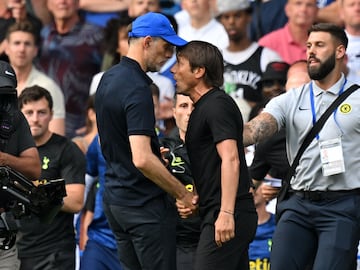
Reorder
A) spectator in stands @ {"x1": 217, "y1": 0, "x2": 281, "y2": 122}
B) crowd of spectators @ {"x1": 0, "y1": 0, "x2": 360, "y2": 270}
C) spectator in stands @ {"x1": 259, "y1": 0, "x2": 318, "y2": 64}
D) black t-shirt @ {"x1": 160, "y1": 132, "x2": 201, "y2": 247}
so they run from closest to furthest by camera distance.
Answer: black t-shirt @ {"x1": 160, "y1": 132, "x2": 201, "y2": 247}
crowd of spectators @ {"x1": 0, "y1": 0, "x2": 360, "y2": 270}
spectator in stands @ {"x1": 217, "y1": 0, "x2": 281, "y2": 122}
spectator in stands @ {"x1": 259, "y1": 0, "x2": 318, "y2": 64}

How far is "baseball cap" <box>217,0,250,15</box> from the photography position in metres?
12.6

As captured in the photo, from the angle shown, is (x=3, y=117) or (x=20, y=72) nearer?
(x=3, y=117)

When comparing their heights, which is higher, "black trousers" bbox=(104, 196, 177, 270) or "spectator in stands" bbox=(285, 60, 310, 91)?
"spectator in stands" bbox=(285, 60, 310, 91)

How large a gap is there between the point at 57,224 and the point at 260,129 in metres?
2.17

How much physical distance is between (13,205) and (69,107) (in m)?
5.05

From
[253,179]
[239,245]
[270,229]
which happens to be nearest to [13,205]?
[239,245]

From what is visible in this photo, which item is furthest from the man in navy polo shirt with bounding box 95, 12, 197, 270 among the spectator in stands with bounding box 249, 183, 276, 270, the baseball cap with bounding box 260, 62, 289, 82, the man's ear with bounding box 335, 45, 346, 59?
the baseball cap with bounding box 260, 62, 289, 82

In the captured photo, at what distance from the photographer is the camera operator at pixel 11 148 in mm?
8070

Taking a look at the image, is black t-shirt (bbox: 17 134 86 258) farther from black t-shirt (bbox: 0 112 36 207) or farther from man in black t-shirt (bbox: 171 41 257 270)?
man in black t-shirt (bbox: 171 41 257 270)

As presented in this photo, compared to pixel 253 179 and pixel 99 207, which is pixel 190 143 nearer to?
pixel 253 179

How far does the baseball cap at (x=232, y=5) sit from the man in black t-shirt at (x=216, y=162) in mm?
4462

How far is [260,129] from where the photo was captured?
28.7ft

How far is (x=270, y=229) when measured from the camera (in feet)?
35.1

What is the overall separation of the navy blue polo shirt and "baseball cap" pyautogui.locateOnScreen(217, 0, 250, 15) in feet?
14.5
